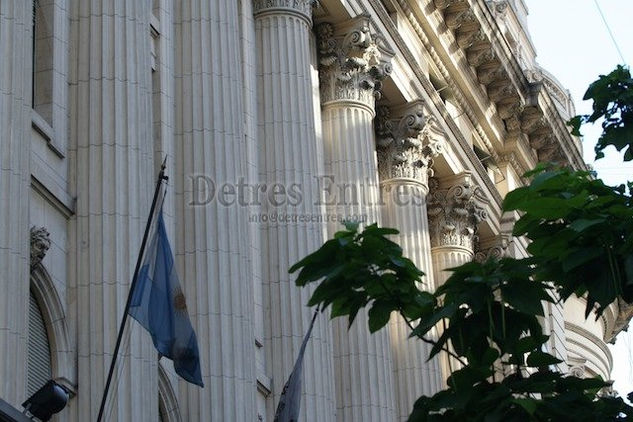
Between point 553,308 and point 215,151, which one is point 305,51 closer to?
point 215,151

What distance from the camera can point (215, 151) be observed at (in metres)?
29.3

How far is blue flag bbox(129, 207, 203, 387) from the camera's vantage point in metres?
22.4

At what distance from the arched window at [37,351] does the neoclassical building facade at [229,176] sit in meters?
0.03

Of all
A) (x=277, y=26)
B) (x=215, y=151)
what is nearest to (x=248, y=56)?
(x=277, y=26)

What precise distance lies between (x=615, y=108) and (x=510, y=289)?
3.34 meters

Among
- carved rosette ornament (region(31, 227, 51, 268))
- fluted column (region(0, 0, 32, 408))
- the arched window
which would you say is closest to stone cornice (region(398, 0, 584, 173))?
carved rosette ornament (region(31, 227, 51, 268))

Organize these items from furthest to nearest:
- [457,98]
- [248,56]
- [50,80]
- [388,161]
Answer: [457,98] → [388,161] → [248,56] → [50,80]

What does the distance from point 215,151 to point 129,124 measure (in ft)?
13.5

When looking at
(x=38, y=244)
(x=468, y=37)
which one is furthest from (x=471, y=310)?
(x=468, y=37)

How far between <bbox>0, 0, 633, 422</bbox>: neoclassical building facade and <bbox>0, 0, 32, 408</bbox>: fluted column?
32 millimetres

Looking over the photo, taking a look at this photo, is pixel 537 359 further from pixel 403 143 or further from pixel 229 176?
pixel 403 143

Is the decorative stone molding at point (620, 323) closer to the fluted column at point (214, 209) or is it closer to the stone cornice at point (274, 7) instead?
the stone cornice at point (274, 7)

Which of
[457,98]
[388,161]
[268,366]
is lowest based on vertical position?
→ [268,366]

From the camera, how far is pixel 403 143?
44125 mm
